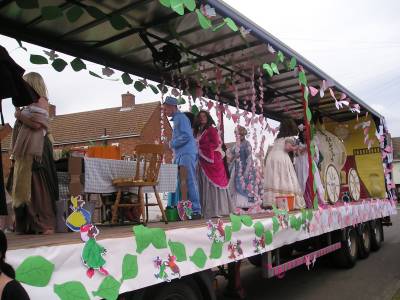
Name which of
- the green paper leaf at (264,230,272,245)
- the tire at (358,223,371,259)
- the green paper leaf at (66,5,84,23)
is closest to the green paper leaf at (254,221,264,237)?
the green paper leaf at (264,230,272,245)

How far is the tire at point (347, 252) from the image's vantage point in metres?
7.80

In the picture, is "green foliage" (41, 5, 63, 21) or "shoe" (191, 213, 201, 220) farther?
"shoe" (191, 213, 201, 220)

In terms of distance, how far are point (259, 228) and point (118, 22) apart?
292 centimetres

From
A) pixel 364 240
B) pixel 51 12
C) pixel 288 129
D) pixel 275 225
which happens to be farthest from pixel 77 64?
pixel 364 240

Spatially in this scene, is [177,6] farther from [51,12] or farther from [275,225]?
[275,225]

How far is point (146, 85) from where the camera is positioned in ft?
22.0

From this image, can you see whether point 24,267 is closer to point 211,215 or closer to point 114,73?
point 211,215

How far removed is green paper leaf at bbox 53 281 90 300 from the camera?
7.82ft

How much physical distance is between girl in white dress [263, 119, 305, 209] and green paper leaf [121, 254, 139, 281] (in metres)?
3.97

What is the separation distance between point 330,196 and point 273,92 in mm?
2338

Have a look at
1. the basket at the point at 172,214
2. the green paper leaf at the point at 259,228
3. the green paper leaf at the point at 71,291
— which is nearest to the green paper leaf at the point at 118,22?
the basket at the point at 172,214

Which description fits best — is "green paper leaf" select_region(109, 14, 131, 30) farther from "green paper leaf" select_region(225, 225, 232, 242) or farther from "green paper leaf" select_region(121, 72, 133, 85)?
"green paper leaf" select_region(225, 225, 232, 242)

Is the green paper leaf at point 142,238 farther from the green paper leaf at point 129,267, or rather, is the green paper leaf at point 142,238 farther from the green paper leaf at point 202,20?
the green paper leaf at point 202,20

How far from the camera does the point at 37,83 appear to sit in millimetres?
3744
